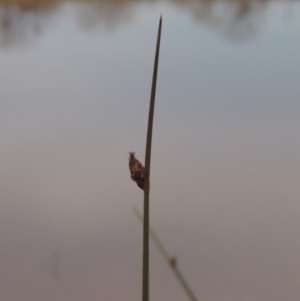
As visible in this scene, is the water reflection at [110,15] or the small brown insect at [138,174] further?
the water reflection at [110,15]

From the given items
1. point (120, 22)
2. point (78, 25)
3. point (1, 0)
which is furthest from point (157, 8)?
point (1, 0)

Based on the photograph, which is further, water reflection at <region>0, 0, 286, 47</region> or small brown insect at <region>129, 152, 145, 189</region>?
water reflection at <region>0, 0, 286, 47</region>

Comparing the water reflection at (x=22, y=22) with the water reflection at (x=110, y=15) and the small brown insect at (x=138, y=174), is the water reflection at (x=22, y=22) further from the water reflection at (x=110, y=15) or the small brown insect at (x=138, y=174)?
the small brown insect at (x=138, y=174)

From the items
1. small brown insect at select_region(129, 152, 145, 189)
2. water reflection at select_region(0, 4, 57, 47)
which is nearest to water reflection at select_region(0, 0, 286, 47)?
water reflection at select_region(0, 4, 57, 47)

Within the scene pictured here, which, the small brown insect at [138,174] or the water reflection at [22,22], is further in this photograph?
the water reflection at [22,22]

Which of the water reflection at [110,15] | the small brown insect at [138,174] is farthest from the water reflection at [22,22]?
the small brown insect at [138,174]

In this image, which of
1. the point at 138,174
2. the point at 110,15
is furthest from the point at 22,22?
the point at 138,174

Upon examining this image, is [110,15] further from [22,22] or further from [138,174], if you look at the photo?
[138,174]

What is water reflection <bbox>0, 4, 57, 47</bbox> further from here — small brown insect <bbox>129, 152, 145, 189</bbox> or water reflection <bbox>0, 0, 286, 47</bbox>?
small brown insect <bbox>129, 152, 145, 189</bbox>

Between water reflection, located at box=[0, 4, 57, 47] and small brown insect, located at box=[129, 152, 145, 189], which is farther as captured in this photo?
water reflection, located at box=[0, 4, 57, 47]
